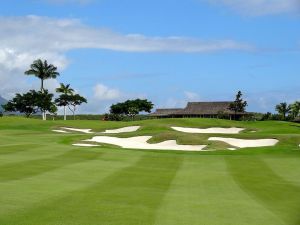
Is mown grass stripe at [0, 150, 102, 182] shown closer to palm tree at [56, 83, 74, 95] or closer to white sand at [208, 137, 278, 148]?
white sand at [208, 137, 278, 148]

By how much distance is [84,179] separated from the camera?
53.6ft

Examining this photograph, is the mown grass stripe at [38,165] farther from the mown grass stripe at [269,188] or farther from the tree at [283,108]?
the tree at [283,108]

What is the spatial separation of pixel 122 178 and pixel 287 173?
716cm

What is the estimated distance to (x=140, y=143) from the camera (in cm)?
4006

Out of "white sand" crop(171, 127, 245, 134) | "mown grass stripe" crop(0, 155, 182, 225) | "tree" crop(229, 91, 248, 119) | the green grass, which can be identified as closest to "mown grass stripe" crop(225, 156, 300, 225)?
the green grass

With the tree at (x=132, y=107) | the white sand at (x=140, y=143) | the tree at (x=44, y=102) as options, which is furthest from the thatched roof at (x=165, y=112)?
the white sand at (x=140, y=143)

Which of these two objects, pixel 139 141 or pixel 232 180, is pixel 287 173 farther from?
pixel 139 141

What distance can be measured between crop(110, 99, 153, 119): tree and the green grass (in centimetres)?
10862

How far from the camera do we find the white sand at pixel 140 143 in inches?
1460

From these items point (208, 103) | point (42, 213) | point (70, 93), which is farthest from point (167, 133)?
point (70, 93)

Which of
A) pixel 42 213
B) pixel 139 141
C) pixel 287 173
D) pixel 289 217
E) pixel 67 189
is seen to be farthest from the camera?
pixel 139 141

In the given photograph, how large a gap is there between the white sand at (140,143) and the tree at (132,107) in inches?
3712

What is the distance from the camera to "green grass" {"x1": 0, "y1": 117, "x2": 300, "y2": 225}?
1071 centimetres

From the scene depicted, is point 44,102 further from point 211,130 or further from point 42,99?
point 211,130
